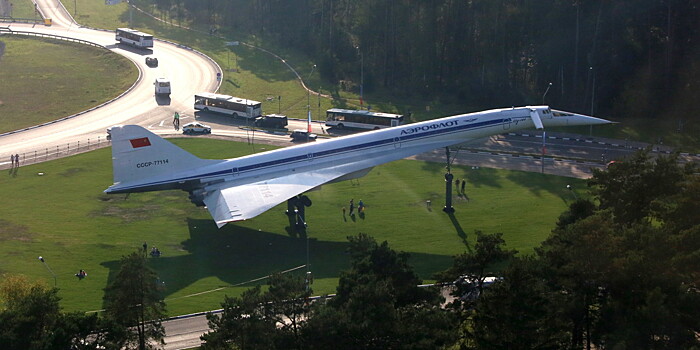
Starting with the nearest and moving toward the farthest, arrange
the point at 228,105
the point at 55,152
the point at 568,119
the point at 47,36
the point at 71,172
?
the point at 568,119 < the point at 71,172 < the point at 55,152 < the point at 228,105 < the point at 47,36

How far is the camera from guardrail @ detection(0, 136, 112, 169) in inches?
4176

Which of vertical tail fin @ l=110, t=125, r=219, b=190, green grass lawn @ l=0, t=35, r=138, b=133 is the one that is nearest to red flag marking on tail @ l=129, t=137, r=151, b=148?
vertical tail fin @ l=110, t=125, r=219, b=190

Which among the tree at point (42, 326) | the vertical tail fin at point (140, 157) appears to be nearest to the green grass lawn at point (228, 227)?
the vertical tail fin at point (140, 157)

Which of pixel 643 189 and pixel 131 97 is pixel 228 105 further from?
pixel 643 189

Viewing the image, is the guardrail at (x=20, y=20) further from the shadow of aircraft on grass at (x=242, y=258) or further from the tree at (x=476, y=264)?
the tree at (x=476, y=264)

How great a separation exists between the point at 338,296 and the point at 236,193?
2762 centimetres

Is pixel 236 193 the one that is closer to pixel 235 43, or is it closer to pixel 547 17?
pixel 547 17

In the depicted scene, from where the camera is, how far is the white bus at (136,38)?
163750 mm

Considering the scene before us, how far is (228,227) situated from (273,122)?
132 ft

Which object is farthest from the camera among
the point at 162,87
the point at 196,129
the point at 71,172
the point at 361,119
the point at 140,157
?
the point at 162,87

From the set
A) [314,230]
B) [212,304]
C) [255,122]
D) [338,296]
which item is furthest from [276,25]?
[338,296]

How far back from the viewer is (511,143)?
115m

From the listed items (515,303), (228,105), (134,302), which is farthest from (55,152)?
(515,303)

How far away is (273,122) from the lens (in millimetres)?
122812
